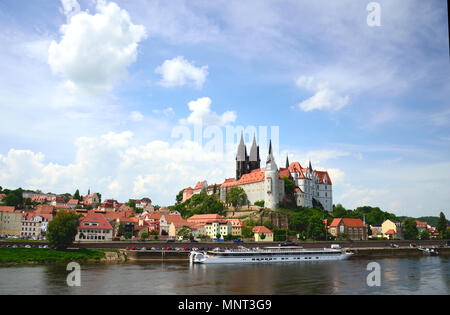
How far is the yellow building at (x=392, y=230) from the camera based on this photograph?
109750 mm

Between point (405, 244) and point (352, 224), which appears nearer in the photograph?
point (405, 244)

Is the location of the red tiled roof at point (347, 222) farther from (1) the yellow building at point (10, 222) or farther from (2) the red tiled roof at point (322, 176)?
(1) the yellow building at point (10, 222)

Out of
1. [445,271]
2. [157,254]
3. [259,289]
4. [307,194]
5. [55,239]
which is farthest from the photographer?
[307,194]

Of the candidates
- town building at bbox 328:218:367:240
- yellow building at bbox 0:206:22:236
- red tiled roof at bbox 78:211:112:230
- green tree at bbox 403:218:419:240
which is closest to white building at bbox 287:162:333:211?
town building at bbox 328:218:367:240

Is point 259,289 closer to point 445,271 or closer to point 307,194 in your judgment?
point 445,271

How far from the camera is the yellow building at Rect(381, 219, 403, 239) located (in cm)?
10975

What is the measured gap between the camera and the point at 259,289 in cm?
3222

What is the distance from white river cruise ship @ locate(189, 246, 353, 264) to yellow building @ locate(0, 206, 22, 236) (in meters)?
44.6

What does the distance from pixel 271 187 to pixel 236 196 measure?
10.8 m

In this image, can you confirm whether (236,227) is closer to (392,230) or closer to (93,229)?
(93,229)

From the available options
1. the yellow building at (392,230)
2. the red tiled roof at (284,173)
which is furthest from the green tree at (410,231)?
the red tiled roof at (284,173)

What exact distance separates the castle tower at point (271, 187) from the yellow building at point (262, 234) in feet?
60.8
